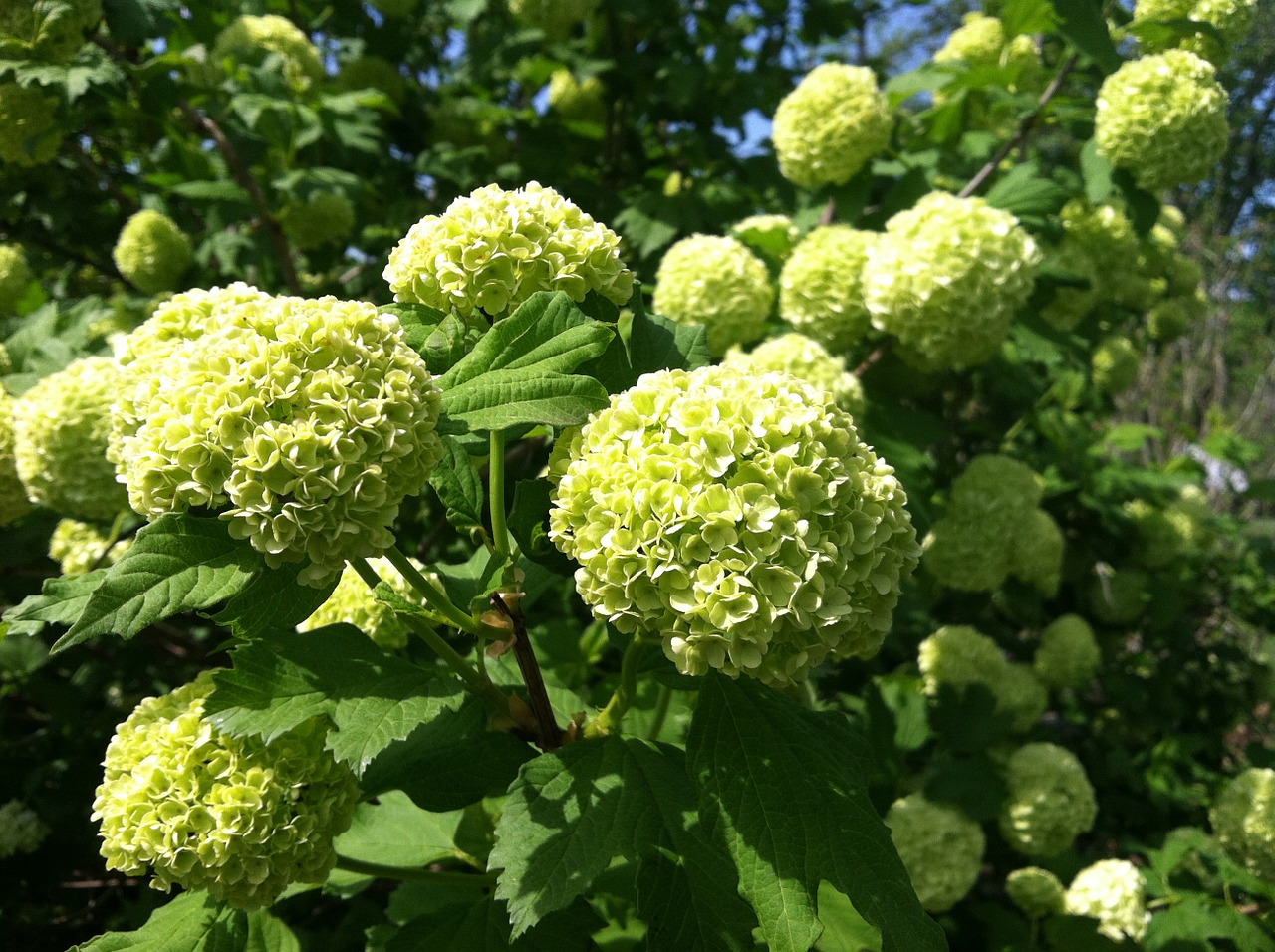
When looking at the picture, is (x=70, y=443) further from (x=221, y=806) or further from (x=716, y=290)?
(x=716, y=290)

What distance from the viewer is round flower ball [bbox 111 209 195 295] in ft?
13.0

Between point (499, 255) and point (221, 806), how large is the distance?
115 centimetres

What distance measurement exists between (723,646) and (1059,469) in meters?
4.85

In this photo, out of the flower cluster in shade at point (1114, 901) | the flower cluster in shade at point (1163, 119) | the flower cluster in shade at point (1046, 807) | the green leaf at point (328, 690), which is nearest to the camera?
the green leaf at point (328, 690)

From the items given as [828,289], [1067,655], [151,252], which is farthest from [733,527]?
[1067,655]

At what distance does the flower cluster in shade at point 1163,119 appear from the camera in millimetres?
3311

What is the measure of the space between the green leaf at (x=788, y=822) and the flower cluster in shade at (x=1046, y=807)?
112 inches

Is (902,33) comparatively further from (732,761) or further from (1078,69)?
(732,761)

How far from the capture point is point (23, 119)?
339 cm

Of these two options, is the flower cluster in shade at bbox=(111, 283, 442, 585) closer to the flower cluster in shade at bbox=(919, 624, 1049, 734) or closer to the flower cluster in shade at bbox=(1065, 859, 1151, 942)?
the flower cluster in shade at bbox=(919, 624, 1049, 734)

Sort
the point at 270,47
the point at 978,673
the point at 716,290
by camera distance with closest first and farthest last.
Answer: the point at 716,290 → the point at 978,673 → the point at 270,47

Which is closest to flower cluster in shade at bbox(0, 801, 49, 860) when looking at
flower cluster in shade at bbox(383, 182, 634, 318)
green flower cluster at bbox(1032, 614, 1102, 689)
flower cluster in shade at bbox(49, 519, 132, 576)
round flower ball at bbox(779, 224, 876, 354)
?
flower cluster in shade at bbox(49, 519, 132, 576)

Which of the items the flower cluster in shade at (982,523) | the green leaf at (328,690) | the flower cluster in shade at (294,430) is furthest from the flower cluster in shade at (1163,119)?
the green leaf at (328,690)

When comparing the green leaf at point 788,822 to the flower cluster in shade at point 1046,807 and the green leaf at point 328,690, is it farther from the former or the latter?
the flower cluster in shade at point 1046,807
